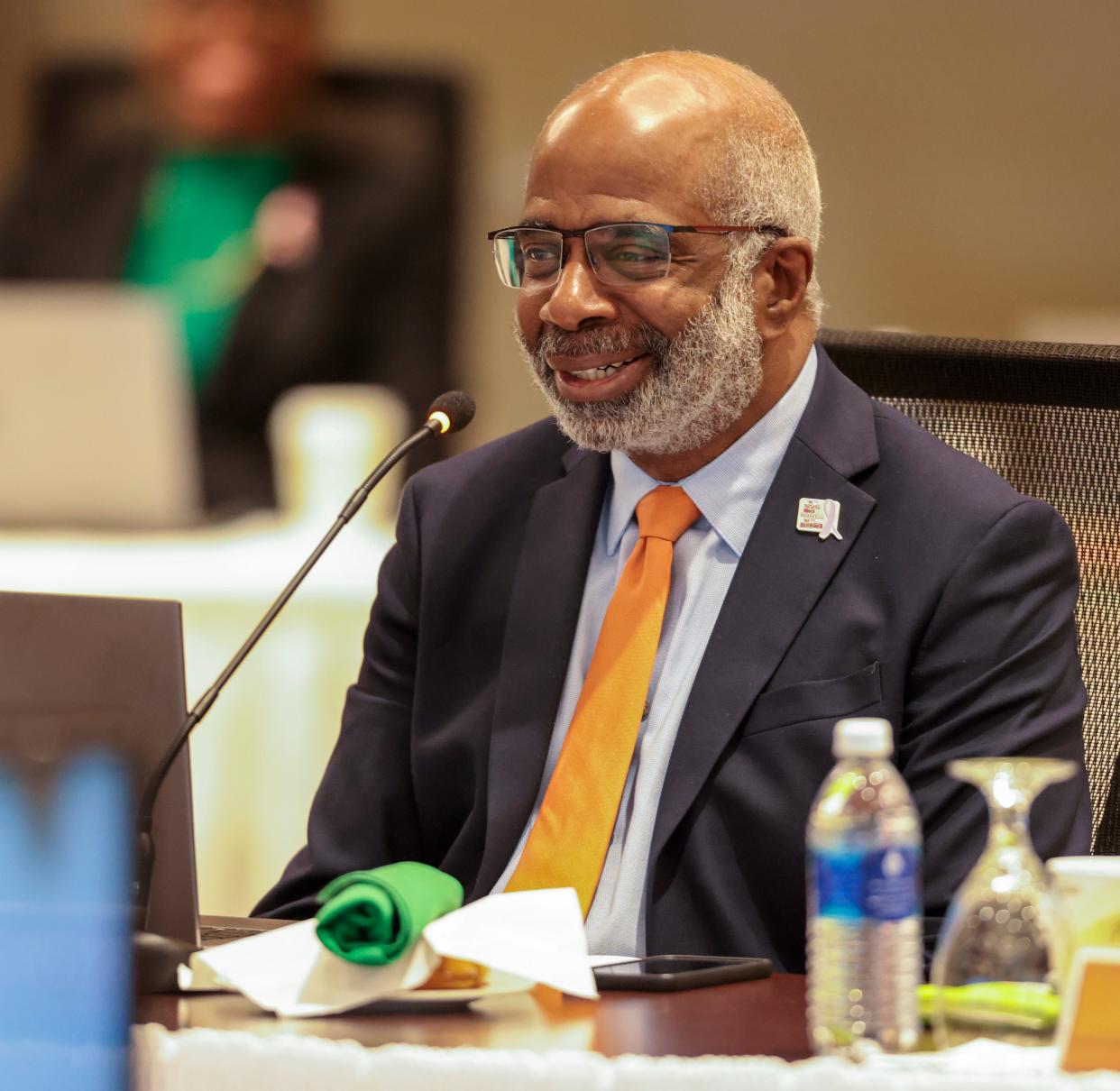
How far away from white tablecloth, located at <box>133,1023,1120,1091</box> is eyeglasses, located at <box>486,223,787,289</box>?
3.03 ft

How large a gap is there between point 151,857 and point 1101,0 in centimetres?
469

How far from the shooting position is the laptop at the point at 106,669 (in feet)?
4.21

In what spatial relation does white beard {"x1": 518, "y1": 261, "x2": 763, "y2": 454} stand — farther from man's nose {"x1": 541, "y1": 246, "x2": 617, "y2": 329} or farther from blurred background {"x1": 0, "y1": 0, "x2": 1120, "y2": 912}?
blurred background {"x1": 0, "y1": 0, "x2": 1120, "y2": 912}

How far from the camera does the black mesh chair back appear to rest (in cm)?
190

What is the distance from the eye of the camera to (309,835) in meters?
1.89

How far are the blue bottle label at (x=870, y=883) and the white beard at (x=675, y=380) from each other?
823 mm

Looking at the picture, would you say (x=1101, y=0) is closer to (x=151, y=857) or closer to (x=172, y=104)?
(x=172, y=104)

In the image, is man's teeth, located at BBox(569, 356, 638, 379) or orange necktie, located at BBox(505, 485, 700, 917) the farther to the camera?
man's teeth, located at BBox(569, 356, 638, 379)

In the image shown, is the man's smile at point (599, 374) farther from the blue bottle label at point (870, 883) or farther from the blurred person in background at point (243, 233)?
the blurred person in background at point (243, 233)

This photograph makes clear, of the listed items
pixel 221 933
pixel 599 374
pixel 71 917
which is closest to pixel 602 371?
pixel 599 374

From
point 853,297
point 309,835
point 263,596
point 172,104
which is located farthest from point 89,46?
point 309,835

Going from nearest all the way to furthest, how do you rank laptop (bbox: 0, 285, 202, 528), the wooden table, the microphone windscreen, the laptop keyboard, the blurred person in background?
the wooden table, the laptop keyboard, the microphone windscreen, laptop (bbox: 0, 285, 202, 528), the blurred person in background

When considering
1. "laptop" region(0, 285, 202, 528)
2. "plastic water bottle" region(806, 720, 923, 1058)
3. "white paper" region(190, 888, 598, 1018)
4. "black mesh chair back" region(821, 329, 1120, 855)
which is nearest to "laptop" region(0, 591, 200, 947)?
"white paper" region(190, 888, 598, 1018)

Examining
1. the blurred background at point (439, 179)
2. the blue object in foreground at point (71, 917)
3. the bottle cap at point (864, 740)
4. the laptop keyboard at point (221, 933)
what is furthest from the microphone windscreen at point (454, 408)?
the blurred background at point (439, 179)
